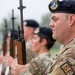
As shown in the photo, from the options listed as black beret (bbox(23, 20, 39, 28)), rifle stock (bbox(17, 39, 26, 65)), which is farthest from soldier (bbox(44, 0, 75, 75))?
black beret (bbox(23, 20, 39, 28))

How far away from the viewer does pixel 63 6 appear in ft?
8.54

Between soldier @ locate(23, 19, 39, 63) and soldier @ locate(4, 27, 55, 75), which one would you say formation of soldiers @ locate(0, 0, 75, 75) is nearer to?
soldier @ locate(4, 27, 55, 75)

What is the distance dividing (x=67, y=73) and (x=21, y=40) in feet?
4.33

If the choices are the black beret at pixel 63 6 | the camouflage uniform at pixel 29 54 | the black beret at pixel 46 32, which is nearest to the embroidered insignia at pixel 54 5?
the black beret at pixel 63 6

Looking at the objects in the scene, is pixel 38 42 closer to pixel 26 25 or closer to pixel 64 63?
pixel 26 25

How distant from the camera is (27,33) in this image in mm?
4992

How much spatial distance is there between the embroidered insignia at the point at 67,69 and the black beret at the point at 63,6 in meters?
0.58

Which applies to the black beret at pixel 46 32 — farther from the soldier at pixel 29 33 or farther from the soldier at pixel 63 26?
the soldier at pixel 63 26

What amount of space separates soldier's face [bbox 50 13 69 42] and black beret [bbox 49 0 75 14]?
0.17 ft

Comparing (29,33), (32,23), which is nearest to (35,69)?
(29,33)

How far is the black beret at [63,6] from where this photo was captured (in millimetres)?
2539

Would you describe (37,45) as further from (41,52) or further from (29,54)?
(29,54)

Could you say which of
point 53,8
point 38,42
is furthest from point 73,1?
point 38,42

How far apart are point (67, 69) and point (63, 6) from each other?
0.70m
